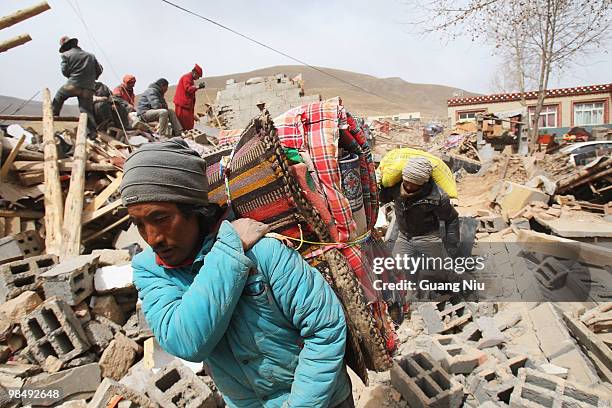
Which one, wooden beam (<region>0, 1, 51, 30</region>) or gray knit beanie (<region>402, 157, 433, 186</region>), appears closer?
gray knit beanie (<region>402, 157, 433, 186</region>)

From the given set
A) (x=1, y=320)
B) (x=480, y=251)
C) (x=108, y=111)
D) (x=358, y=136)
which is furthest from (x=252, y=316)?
(x=108, y=111)

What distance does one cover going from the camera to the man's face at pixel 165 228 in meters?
1.17

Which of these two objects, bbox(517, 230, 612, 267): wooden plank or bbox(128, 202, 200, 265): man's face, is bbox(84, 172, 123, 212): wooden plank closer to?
bbox(128, 202, 200, 265): man's face

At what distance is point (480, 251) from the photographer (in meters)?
5.99

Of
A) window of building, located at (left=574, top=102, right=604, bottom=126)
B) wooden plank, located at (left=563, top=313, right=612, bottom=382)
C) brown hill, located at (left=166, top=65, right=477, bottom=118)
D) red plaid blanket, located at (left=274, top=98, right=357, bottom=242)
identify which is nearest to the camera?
red plaid blanket, located at (left=274, top=98, right=357, bottom=242)

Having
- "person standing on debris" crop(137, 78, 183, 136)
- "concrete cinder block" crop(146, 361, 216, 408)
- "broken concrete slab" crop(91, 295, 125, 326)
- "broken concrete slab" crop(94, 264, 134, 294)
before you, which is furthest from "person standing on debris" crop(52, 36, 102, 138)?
"concrete cinder block" crop(146, 361, 216, 408)

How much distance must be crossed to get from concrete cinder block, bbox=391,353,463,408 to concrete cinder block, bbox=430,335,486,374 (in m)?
0.12

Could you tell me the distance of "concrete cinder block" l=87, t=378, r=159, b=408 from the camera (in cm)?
281

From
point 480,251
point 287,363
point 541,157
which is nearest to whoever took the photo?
point 287,363

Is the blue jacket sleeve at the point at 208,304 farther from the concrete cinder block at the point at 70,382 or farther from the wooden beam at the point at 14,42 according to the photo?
the wooden beam at the point at 14,42

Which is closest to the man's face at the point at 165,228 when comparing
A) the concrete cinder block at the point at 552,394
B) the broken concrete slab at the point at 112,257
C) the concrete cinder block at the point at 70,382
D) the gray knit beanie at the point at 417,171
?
the concrete cinder block at the point at 552,394

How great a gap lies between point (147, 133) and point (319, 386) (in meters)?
8.86

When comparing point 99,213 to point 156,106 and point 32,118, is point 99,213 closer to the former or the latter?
point 32,118

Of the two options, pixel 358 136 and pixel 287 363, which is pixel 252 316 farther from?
pixel 358 136
